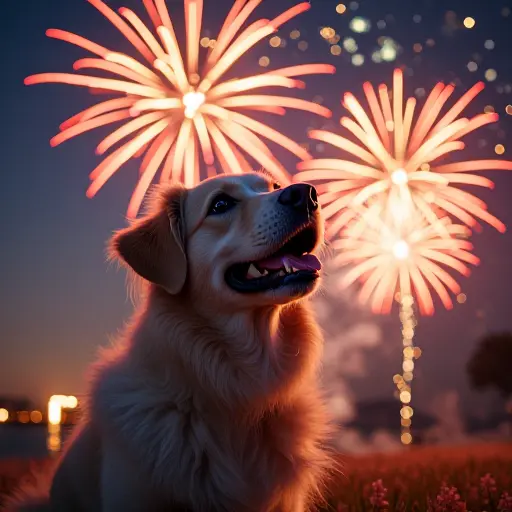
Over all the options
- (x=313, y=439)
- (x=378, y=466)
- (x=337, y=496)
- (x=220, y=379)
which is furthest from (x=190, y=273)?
(x=378, y=466)

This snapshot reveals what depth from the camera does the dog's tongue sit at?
5289 mm

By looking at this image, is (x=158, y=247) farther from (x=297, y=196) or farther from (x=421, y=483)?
(x=421, y=483)

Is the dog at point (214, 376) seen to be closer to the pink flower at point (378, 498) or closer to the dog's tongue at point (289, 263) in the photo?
the dog's tongue at point (289, 263)

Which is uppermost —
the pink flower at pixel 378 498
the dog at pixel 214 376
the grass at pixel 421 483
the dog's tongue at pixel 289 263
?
the dog's tongue at pixel 289 263

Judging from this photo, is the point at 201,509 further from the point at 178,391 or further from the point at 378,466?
the point at 378,466

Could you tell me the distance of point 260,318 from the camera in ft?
17.8

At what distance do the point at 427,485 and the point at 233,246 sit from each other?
365cm

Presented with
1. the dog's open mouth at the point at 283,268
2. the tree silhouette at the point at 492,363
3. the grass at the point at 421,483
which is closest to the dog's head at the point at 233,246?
the dog's open mouth at the point at 283,268

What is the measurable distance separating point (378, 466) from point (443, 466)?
81 cm

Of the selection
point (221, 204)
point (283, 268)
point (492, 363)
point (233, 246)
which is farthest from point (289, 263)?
point (492, 363)

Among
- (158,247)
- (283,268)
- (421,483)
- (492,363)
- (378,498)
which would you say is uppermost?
(158,247)

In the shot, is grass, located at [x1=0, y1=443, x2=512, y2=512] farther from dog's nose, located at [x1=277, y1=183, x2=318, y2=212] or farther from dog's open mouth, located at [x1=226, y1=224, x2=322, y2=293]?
dog's nose, located at [x1=277, y1=183, x2=318, y2=212]

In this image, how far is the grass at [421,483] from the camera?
643cm

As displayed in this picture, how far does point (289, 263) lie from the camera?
5.29 metres
